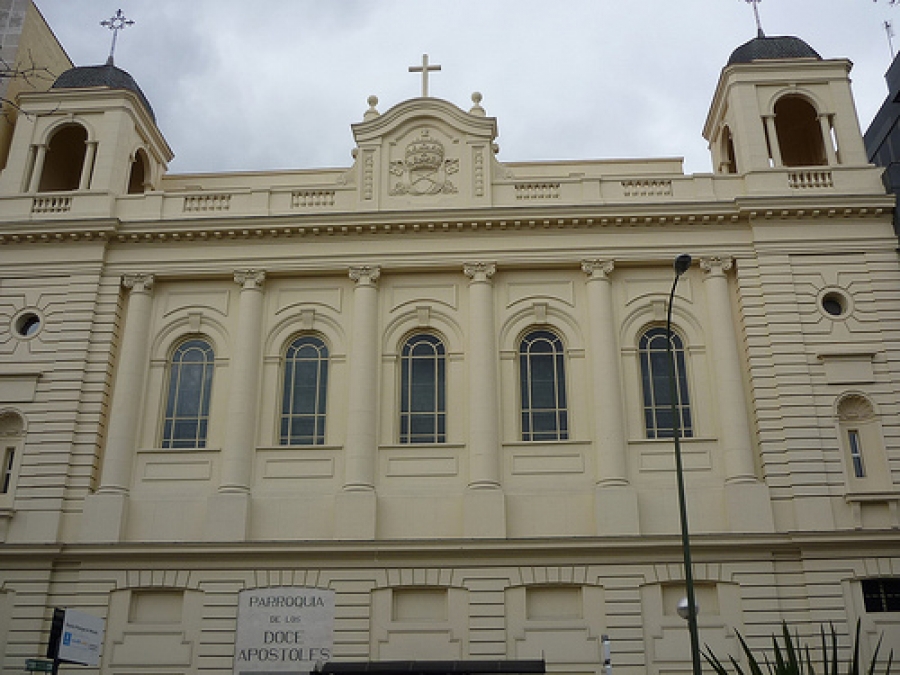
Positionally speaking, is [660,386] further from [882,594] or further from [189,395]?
[189,395]

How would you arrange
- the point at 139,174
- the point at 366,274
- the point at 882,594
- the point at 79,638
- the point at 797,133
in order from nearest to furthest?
the point at 79,638 < the point at 882,594 < the point at 366,274 < the point at 797,133 < the point at 139,174

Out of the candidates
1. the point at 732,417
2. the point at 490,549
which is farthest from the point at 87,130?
the point at 732,417

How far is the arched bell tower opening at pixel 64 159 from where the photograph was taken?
2892 cm

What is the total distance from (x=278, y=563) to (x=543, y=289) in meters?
9.68

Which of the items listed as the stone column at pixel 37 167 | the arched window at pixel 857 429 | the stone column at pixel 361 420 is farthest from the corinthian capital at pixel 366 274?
the arched window at pixel 857 429

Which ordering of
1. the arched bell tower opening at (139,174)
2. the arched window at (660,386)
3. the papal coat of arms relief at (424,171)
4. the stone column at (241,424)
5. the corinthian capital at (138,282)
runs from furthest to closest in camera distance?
the arched bell tower opening at (139,174) < the papal coat of arms relief at (424,171) < the corinthian capital at (138,282) < the arched window at (660,386) < the stone column at (241,424)

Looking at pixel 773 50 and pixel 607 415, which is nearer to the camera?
pixel 607 415

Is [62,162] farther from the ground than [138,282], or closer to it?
farther from the ground

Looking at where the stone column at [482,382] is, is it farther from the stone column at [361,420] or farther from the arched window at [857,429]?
the arched window at [857,429]

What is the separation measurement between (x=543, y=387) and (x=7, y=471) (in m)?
13.6

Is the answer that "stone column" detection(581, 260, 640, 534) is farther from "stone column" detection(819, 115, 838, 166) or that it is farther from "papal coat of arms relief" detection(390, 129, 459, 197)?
"stone column" detection(819, 115, 838, 166)

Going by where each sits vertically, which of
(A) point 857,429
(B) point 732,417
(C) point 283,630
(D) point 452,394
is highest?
(D) point 452,394

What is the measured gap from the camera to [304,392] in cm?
2467

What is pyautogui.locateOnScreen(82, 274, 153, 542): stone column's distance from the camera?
2277 cm
